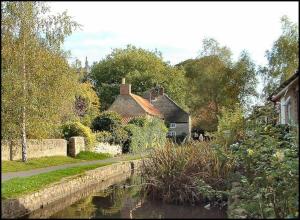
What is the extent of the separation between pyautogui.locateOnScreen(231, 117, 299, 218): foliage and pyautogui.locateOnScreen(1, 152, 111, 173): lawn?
13.8m

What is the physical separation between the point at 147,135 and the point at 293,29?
1725 centimetres

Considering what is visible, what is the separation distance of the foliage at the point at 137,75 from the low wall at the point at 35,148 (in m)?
39.2

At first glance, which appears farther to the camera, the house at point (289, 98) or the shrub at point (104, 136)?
the shrub at point (104, 136)

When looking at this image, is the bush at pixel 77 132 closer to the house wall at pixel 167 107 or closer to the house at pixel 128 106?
the house at pixel 128 106

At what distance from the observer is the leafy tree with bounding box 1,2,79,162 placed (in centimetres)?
2502

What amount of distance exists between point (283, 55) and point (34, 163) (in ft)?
90.2

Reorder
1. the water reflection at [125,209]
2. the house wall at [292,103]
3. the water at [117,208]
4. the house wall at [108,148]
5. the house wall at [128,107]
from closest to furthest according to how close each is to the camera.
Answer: the water reflection at [125,209] < the water at [117,208] < the house wall at [292,103] < the house wall at [108,148] < the house wall at [128,107]

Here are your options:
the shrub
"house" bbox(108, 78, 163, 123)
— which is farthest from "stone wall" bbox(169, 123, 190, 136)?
the shrub

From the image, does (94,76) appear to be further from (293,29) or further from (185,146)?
(185,146)

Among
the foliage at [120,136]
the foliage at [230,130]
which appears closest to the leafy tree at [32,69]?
the foliage at [230,130]

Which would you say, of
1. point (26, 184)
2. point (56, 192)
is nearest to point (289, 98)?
point (56, 192)

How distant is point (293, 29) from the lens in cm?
4509

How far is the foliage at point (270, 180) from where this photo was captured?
11.3m

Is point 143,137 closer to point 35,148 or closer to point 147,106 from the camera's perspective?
point 35,148
